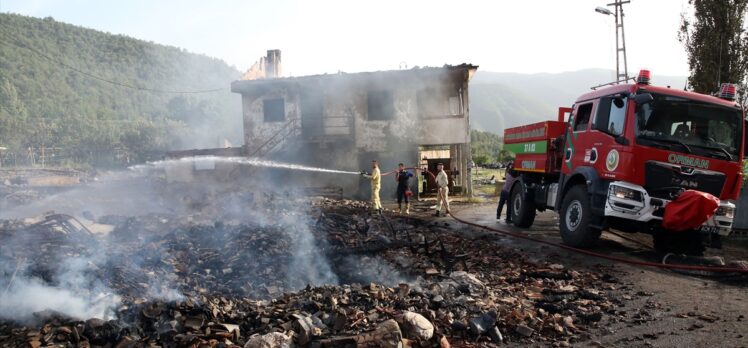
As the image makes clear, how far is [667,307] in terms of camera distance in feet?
18.6

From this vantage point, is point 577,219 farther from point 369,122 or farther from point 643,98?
point 369,122

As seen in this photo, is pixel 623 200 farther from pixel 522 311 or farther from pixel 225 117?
pixel 225 117

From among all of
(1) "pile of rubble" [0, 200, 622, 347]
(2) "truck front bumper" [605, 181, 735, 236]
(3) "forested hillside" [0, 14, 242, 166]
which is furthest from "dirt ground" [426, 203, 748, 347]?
(3) "forested hillside" [0, 14, 242, 166]

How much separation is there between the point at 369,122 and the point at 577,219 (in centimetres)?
1499

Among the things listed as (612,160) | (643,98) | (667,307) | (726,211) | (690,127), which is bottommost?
(667,307)

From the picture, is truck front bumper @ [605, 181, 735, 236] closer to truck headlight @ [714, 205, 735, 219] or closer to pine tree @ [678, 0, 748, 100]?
truck headlight @ [714, 205, 735, 219]

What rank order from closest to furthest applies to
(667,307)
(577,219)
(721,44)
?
(667,307), (577,219), (721,44)

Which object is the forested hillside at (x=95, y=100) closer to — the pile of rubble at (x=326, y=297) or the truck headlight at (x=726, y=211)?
the pile of rubble at (x=326, y=297)

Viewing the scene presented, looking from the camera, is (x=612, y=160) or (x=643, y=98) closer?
(x=643, y=98)

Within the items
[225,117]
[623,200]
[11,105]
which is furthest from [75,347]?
[225,117]

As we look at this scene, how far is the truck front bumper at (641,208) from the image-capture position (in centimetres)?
756

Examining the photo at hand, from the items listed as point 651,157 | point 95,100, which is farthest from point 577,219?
point 95,100

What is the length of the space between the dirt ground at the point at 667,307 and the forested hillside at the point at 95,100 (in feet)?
131

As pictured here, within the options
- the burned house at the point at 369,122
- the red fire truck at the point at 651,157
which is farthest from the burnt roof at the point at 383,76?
the red fire truck at the point at 651,157
